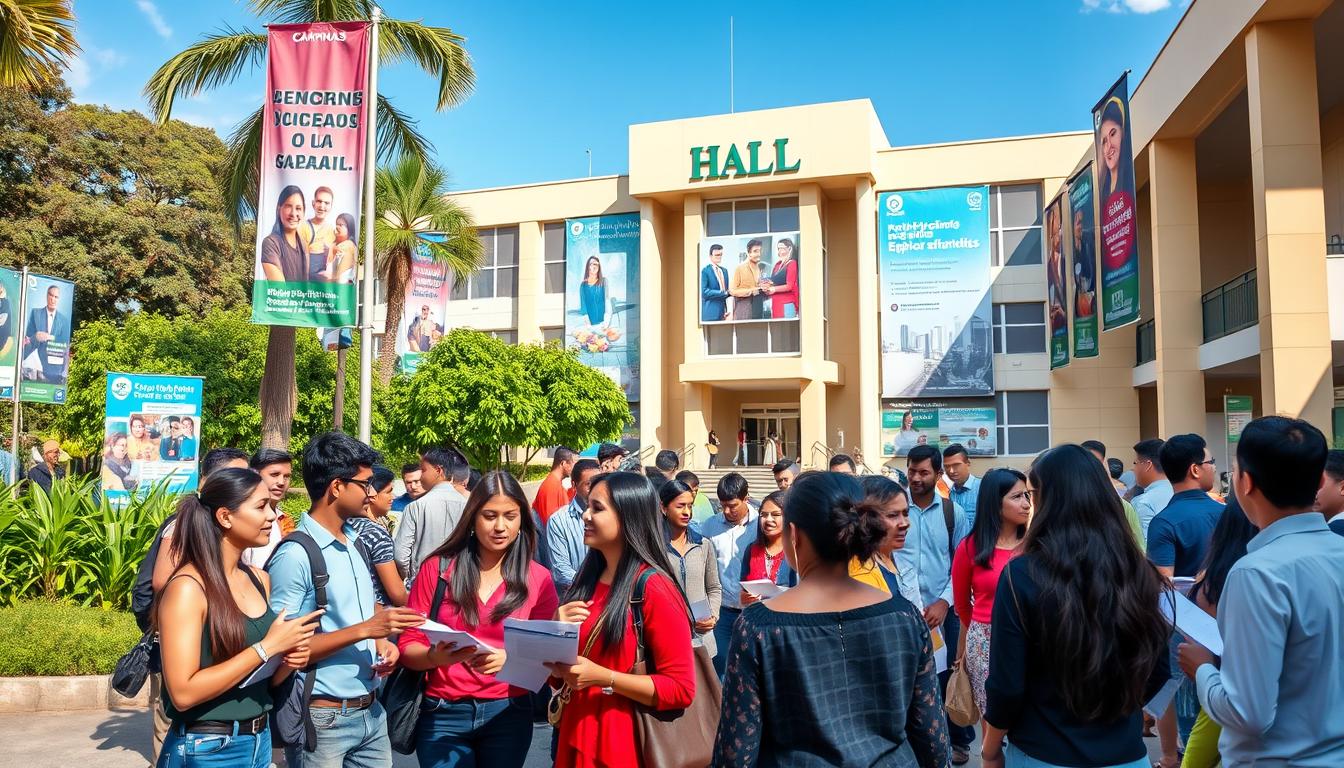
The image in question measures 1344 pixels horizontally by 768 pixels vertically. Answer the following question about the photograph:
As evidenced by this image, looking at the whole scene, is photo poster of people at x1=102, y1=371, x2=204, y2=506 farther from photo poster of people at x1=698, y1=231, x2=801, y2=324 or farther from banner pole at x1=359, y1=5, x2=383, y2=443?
photo poster of people at x1=698, y1=231, x2=801, y2=324

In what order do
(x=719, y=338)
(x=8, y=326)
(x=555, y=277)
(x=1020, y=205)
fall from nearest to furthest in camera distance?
1. (x=8, y=326)
2. (x=1020, y=205)
3. (x=719, y=338)
4. (x=555, y=277)

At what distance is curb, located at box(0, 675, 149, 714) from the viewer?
22.4 ft

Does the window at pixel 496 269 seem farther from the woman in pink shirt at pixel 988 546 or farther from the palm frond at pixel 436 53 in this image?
the woman in pink shirt at pixel 988 546

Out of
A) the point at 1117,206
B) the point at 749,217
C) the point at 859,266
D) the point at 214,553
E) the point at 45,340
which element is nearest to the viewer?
the point at 214,553

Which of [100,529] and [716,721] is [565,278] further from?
[716,721]

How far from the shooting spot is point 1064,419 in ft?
93.4

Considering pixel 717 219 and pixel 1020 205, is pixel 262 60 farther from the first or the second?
pixel 1020 205

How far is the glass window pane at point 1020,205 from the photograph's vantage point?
29312mm

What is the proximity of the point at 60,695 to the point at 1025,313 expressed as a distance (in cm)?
2779

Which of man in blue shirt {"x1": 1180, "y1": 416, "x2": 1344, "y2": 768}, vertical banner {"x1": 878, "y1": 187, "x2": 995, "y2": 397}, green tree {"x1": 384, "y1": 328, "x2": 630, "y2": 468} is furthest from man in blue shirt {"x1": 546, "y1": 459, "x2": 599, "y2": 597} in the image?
vertical banner {"x1": 878, "y1": 187, "x2": 995, "y2": 397}

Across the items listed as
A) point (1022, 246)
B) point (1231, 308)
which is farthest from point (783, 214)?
point (1231, 308)

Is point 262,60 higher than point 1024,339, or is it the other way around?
point 262,60

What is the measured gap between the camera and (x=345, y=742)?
11.5 ft

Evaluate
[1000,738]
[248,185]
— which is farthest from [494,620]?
[248,185]
